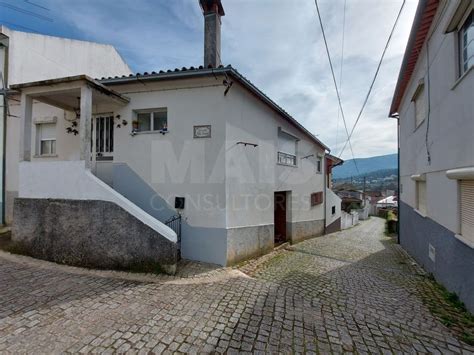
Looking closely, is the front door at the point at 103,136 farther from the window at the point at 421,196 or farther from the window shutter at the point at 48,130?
the window at the point at 421,196

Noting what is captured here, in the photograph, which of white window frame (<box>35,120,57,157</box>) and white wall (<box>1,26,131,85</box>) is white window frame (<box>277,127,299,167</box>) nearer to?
white window frame (<box>35,120,57,157</box>)

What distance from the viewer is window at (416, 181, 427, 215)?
7117 millimetres

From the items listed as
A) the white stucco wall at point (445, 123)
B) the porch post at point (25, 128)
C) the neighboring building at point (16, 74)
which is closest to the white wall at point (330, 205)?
the white stucco wall at point (445, 123)

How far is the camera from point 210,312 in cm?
363

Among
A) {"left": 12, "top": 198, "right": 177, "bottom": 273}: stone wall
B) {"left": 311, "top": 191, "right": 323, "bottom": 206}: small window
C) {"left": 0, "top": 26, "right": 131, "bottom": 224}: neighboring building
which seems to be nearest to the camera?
{"left": 12, "top": 198, "right": 177, "bottom": 273}: stone wall

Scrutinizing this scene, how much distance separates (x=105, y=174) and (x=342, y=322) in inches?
270

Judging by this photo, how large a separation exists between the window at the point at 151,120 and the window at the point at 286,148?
14.6ft

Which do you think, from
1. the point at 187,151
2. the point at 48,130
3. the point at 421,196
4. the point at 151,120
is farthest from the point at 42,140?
the point at 421,196

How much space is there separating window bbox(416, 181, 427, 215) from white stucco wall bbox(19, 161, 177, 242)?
7.53 meters

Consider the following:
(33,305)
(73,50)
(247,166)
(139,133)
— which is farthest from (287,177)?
(73,50)

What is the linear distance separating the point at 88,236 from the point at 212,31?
6.51m

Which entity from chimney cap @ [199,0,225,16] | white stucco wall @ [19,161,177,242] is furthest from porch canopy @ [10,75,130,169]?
chimney cap @ [199,0,225,16]

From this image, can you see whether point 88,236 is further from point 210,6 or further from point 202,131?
point 210,6

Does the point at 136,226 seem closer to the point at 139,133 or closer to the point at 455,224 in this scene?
the point at 139,133
